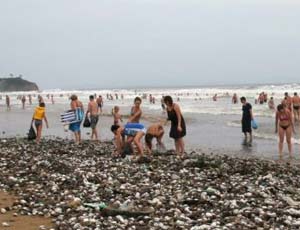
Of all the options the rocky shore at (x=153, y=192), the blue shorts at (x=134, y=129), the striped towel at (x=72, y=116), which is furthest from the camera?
the striped towel at (x=72, y=116)

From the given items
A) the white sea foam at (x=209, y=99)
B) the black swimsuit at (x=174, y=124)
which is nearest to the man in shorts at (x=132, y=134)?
the black swimsuit at (x=174, y=124)

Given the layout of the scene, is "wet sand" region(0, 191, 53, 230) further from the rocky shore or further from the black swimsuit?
the black swimsuit

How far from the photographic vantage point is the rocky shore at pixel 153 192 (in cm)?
736

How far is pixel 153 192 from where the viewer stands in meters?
9.18

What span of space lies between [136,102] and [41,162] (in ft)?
9.38

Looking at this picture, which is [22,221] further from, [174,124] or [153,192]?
[174,124]

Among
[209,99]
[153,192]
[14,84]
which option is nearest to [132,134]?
[153,192]

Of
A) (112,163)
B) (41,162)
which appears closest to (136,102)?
(112,163)

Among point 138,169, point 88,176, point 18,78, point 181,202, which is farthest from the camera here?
point 18,78

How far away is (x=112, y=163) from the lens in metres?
13.1

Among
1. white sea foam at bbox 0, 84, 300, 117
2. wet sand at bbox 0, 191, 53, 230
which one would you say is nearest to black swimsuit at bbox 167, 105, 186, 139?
wet sand at bbox 0, 191, 53, 230

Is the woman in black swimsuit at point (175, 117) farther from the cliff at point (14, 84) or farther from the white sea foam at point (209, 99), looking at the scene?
the cliff at point (14, 84)

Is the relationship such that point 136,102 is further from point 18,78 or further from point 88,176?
point 18,78

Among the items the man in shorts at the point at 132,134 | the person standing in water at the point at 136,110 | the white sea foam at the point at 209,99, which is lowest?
the white sea foam at the point at 209,99
